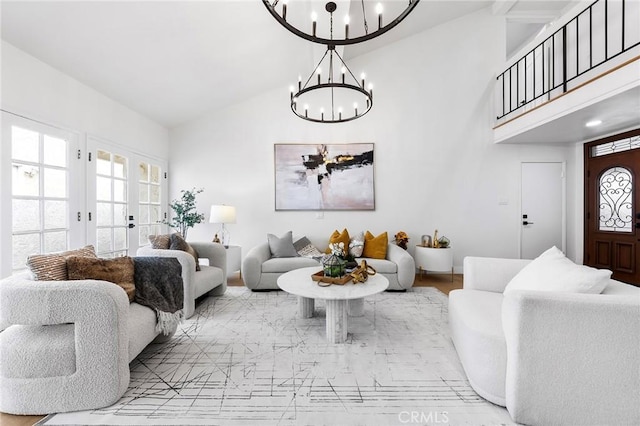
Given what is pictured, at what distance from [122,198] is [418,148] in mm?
4488

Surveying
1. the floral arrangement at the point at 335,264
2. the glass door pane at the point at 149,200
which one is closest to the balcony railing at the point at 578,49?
the floral arrangement at the point at 335,264

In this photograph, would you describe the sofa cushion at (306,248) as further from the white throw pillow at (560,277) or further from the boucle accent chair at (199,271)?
the white throw pillow at (560,277)

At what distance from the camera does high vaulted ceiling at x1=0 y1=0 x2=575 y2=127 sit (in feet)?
7.53

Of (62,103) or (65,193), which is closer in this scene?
(62,103)

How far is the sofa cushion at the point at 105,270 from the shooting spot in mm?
1703

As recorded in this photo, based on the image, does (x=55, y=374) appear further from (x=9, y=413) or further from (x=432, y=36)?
(x=432, y=36)

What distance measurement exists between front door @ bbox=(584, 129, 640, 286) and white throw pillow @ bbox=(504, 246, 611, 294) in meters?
3.09

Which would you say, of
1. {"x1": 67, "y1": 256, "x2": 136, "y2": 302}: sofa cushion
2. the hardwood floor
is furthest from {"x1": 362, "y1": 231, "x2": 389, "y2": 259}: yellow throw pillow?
{"x1": 67, "y1": 256, "x2": 136, "y2": 302}: sofa cushion

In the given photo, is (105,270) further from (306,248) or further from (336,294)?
(306,248)

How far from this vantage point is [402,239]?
429 centimetres

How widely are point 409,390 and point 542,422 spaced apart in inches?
24.4

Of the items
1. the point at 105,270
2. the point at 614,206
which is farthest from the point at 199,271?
the point at 614,206

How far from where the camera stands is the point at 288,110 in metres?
4.60

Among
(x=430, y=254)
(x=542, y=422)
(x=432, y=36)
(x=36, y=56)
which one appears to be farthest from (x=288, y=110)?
(x=542, y=422)
